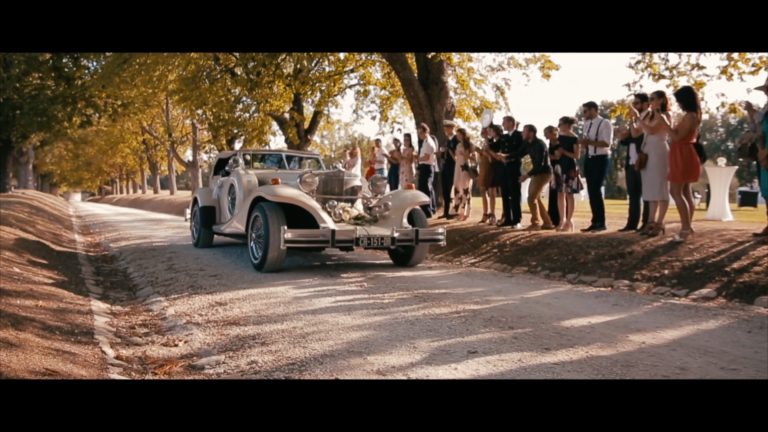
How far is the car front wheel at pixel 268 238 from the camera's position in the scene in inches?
339

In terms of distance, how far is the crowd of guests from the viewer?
341 inches

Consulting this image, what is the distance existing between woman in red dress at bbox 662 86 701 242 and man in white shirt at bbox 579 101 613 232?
5.01ft

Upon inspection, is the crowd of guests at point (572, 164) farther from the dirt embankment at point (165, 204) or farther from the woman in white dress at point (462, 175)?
the dirt embankment at point (165, 204)

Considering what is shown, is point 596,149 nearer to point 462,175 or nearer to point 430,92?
point 462,175

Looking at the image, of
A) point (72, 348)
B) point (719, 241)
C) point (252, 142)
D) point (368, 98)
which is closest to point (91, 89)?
point (252, 142)

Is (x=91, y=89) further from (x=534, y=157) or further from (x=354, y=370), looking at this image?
(x=354, y=370)

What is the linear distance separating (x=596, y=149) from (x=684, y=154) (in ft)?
5.93

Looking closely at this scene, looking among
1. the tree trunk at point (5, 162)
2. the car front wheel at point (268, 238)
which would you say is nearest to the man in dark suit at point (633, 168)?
the car front wheel at point (268, 238)

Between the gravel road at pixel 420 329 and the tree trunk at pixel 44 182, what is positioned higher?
the tree trunk at pixel 44 182

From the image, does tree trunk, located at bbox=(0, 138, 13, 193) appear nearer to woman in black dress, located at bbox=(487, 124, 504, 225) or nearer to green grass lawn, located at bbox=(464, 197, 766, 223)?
green grass lawn, located at bbox=(464, 197, 766, 223)

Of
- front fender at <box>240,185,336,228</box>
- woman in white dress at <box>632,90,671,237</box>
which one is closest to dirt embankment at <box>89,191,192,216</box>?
front fender at <box>240,185,336,228</box>

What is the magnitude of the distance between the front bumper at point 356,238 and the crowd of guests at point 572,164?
1.77m

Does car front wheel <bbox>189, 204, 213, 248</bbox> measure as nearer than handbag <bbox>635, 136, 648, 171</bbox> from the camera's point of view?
No

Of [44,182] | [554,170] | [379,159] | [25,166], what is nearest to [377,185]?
[554,170]
